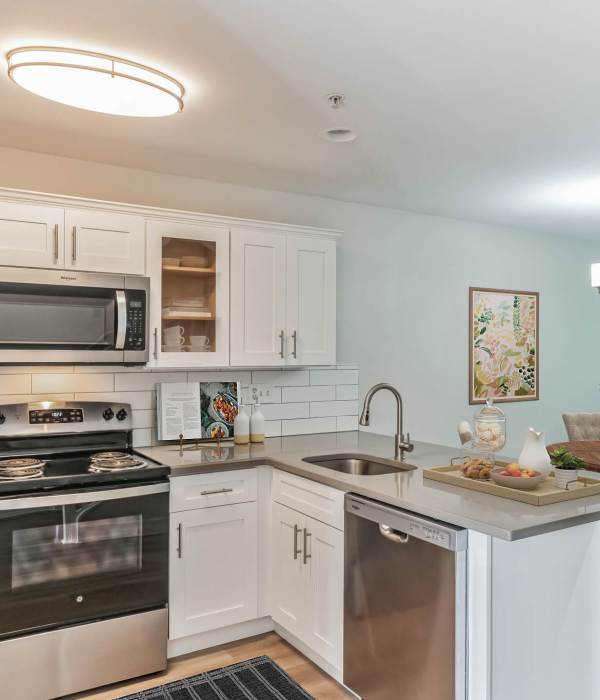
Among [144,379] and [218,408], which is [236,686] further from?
[144,379]

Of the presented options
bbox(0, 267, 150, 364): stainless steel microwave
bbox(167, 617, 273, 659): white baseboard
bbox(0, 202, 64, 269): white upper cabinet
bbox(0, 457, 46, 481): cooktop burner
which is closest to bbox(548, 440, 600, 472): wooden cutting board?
bbox(167, 617, 273, 659): white baseboard

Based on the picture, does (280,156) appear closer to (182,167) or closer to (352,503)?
(182,167)

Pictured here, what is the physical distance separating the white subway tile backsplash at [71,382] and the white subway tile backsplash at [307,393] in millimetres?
1060

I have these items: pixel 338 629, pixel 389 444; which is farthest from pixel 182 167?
pixel 338 629

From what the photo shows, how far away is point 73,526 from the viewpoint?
2.54 m

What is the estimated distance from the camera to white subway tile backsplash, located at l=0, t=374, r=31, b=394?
2998 millimetres

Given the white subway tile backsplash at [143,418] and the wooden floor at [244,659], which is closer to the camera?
the wooden floor at [244,659]

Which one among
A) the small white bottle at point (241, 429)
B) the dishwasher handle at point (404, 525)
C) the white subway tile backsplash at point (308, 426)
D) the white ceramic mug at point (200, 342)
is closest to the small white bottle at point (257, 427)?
the small white bottle at point (241, 429)

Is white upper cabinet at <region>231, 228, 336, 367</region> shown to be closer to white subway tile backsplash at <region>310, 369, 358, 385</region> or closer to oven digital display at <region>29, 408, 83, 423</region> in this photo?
white subway tile backsplash at <region>310, 369, 358, 385</region>

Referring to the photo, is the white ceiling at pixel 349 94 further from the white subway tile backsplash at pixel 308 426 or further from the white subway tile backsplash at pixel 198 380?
the white subway tile backsplash at pixel 308 426

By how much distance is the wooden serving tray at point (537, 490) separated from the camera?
2043mm

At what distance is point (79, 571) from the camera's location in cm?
254

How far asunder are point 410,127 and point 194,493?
6.31 feet

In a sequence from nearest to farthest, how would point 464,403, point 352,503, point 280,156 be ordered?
1. point 352,503
2. point 280,156
3. point 464,403
